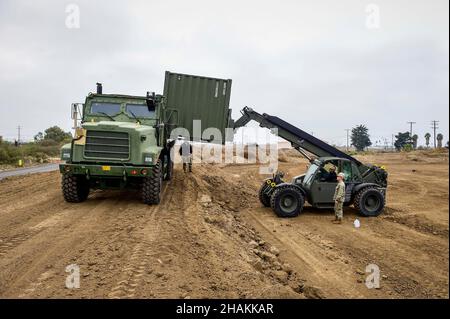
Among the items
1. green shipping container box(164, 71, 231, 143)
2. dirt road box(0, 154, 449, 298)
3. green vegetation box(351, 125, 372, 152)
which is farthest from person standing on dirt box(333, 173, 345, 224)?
green vegetation box(351, 125, 372, 152)

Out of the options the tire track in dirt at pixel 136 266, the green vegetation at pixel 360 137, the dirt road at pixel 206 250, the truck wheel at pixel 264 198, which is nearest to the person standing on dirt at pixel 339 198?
the dirt road at pixel 206 250

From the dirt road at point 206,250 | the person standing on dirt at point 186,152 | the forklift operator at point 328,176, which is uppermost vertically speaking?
the person standing on dirt at point 186,152

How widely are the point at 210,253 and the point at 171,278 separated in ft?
4.19

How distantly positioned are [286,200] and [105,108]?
5472 millimetres

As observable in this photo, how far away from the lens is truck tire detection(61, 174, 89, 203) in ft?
30.1

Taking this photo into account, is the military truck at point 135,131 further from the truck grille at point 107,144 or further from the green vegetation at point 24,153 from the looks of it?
the green vegetation at point 24,153

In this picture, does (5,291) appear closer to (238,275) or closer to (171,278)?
(171,278)

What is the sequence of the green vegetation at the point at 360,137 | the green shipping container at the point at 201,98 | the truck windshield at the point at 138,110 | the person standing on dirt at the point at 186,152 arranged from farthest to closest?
the green vegetation at the point at 360,137 → the person standing on dirt at the point at 186,152 → the green shipping container at the point at 201,98 → the truck windshield at the point at 138,110

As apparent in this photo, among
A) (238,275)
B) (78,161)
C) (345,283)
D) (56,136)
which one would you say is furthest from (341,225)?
(56,136)

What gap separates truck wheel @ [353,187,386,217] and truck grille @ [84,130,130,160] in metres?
5.89

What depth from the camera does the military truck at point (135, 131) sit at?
28.7 ft

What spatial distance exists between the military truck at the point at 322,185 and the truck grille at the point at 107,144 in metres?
3.91

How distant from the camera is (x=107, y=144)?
8.80m

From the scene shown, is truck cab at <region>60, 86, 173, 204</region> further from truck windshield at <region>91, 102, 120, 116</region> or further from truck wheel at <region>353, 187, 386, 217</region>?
truck wheel at <region>353, 187, 386, 217</region>
